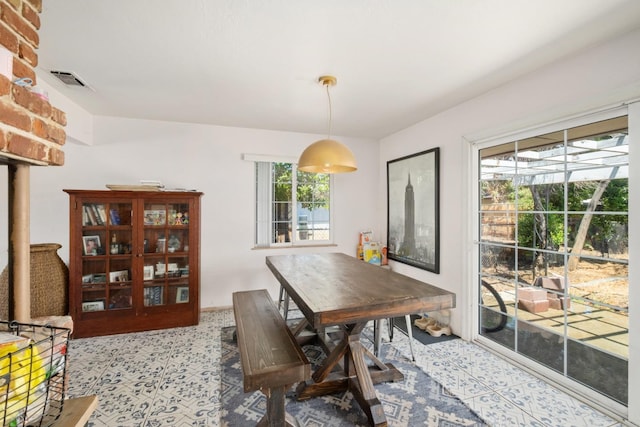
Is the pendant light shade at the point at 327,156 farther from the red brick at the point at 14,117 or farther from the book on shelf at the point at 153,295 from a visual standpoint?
the book on shelf at the point at 153,295

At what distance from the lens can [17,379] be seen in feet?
2.35

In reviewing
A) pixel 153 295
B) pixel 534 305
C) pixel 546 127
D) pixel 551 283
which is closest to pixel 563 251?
pixel 551 283

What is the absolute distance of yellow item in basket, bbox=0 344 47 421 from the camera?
689 mm

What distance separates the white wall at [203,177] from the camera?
323 cm

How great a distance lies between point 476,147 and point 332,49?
1.78 meters

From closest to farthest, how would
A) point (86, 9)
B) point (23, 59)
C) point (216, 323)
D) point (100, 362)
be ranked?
point (23, 59), point (86, 9), point (100, 362), point (216, 323)

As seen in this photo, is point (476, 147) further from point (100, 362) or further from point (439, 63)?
point (100, 362)

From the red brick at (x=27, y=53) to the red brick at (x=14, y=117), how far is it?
30 centimetres

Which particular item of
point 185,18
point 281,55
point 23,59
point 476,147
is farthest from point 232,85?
point 476,147

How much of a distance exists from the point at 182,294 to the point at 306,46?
2.86 metres

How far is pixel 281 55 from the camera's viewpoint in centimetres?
209

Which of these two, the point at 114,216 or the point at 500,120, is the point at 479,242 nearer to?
the point at 500,120

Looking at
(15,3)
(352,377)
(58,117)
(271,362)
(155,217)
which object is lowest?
(352,377)

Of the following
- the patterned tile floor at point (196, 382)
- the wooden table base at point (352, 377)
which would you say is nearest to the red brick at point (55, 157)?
the patterned tile floor at point (196, 382)
